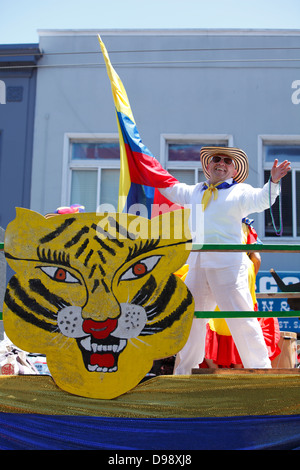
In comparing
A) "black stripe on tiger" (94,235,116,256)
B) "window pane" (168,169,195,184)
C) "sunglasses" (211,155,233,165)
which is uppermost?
"window pane" (168,169,195,184)

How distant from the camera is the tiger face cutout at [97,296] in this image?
114 inches

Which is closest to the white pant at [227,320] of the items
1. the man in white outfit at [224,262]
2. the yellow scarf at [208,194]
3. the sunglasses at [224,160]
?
the man in white outfit at [224,262]

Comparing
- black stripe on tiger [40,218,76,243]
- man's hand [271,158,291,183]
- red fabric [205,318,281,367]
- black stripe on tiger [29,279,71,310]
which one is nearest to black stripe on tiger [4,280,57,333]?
black stripe on tiger [29,279,71,310]

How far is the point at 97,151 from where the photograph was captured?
874cm

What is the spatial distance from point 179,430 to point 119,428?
1.04 ft

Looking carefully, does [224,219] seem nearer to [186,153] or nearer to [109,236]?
[109,236]

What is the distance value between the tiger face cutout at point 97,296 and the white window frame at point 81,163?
18.5 feet

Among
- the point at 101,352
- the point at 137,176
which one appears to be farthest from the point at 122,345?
the point at 137,176

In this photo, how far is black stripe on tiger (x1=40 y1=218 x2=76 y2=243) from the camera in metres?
3.02

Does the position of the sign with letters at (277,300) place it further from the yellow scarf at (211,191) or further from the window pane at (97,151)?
the yellow scarf at (211,191)

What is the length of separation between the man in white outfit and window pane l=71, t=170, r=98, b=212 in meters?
5.00

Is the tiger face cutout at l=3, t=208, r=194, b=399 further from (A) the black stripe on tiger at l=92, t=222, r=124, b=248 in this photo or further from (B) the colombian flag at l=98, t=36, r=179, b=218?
(B) the colombian flag at l=98, t=36, r=179, b=218
